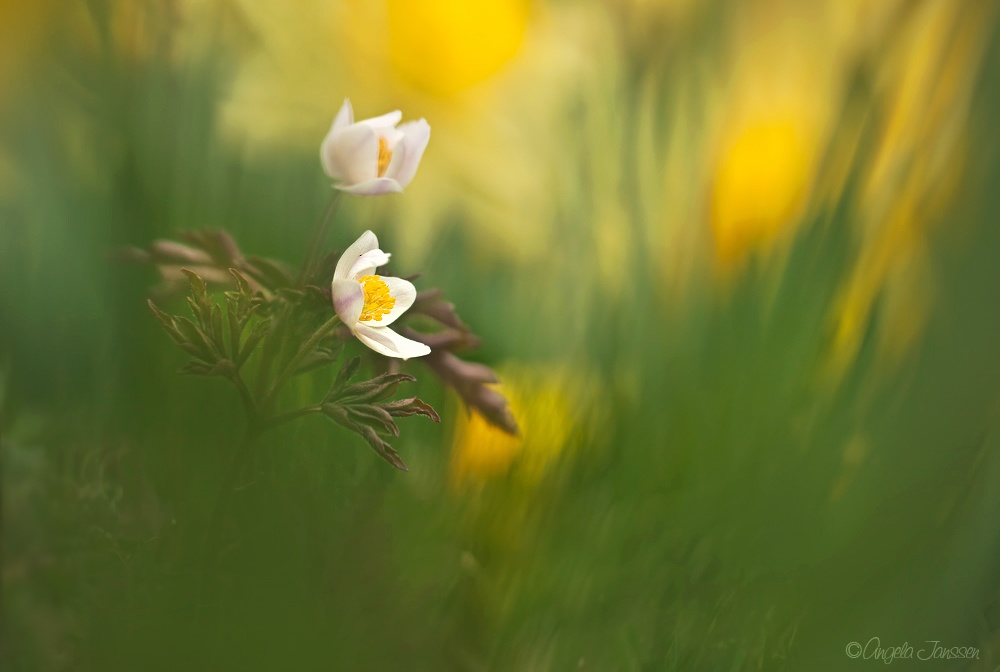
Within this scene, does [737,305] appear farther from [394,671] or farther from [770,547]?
[394,671]

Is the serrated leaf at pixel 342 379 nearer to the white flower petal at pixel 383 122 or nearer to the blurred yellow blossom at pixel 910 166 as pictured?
the white flower petal at pixel 383 122

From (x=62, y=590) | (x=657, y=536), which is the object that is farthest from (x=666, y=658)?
(x=62, y=590)

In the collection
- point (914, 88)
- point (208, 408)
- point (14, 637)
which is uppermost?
point (914, 88)

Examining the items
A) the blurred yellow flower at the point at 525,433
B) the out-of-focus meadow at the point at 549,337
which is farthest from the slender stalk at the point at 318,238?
the blurred yellow flower at the point at 525,433

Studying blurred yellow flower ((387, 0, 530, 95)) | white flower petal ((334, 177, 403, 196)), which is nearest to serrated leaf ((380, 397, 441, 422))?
white flower petal ((334, 177, 403, 196))

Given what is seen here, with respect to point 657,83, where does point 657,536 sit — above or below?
below

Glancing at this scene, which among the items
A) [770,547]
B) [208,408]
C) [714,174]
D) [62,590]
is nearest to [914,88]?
[714,174]

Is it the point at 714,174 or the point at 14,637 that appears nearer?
the point at 14,637

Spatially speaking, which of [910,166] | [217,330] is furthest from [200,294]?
[910,166]
